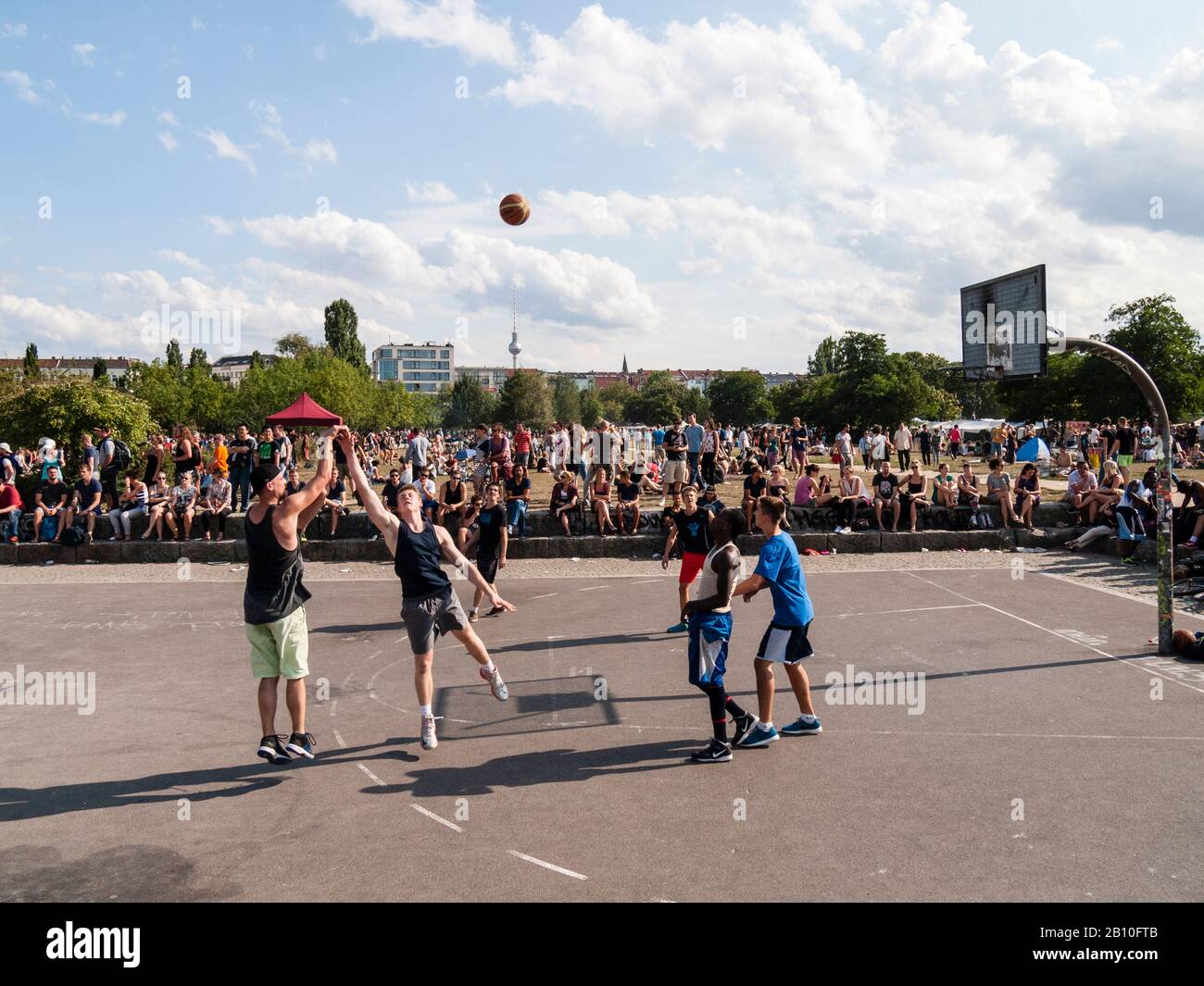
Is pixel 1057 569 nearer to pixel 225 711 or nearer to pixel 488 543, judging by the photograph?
pixel 488 543

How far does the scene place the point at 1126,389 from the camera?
53938 mm

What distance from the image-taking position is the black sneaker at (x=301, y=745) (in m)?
6.69

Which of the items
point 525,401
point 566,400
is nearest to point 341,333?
point 525,401

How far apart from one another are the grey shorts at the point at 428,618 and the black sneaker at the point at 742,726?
2280 millimetres

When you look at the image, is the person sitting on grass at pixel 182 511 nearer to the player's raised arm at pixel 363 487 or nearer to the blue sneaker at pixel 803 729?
the player's raised arm at pixel 363 487

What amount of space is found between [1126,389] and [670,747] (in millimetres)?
56620

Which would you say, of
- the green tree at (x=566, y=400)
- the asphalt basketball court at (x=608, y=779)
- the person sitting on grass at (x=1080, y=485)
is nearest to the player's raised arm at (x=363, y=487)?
the asphalt basketball court at (x=608, y=779)

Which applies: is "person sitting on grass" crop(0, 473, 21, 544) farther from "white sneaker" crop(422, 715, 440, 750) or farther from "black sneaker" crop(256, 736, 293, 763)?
"white sneaker" crop(422, 715, 440, 750)

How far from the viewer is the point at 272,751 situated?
6.51 metres

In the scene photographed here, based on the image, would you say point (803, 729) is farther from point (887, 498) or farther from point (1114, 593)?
point (887, 498)

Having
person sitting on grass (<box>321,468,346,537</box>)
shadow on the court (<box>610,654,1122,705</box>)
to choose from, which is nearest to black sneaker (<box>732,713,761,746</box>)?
shadow on the court (<box>610,654,1122,705</box>)

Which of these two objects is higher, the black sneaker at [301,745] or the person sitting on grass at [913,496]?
the person sitting on grass at [913,496]

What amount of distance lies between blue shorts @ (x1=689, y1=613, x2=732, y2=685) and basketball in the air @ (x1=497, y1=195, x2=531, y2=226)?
507 inches
